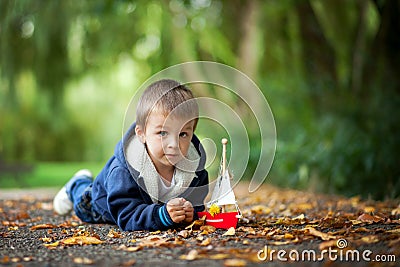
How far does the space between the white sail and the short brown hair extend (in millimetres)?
294

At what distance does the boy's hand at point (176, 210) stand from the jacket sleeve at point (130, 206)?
1.7 inches

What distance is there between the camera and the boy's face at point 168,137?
2253 mm

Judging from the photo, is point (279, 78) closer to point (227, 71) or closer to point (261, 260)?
point (227, 71)

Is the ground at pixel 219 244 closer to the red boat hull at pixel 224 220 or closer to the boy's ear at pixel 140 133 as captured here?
the red boat hull at pixel 224 220

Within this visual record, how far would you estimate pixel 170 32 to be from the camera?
597 centimetres

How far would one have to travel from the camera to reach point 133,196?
2.34m

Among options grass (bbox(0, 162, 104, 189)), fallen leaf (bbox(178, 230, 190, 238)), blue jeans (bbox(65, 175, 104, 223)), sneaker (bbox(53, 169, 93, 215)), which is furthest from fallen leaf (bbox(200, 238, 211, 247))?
grass (bbox(0, 162, 104, 189))

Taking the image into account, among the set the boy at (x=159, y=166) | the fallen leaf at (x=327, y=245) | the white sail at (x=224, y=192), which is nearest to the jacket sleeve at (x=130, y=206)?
the boy at (x=159, y=166)

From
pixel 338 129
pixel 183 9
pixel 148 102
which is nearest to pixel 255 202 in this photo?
pixel 338 129

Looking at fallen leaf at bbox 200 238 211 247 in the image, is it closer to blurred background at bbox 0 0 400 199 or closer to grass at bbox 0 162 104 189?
blurred background at bbox 0 0 400 199

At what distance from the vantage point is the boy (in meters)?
2.25

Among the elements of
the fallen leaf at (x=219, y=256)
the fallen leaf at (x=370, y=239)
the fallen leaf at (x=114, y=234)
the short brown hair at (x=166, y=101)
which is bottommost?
the fallen leaf at (x=370, y=239)

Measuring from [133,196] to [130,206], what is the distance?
2.0 inches

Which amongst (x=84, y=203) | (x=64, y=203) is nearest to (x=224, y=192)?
(x=84, y=203)
